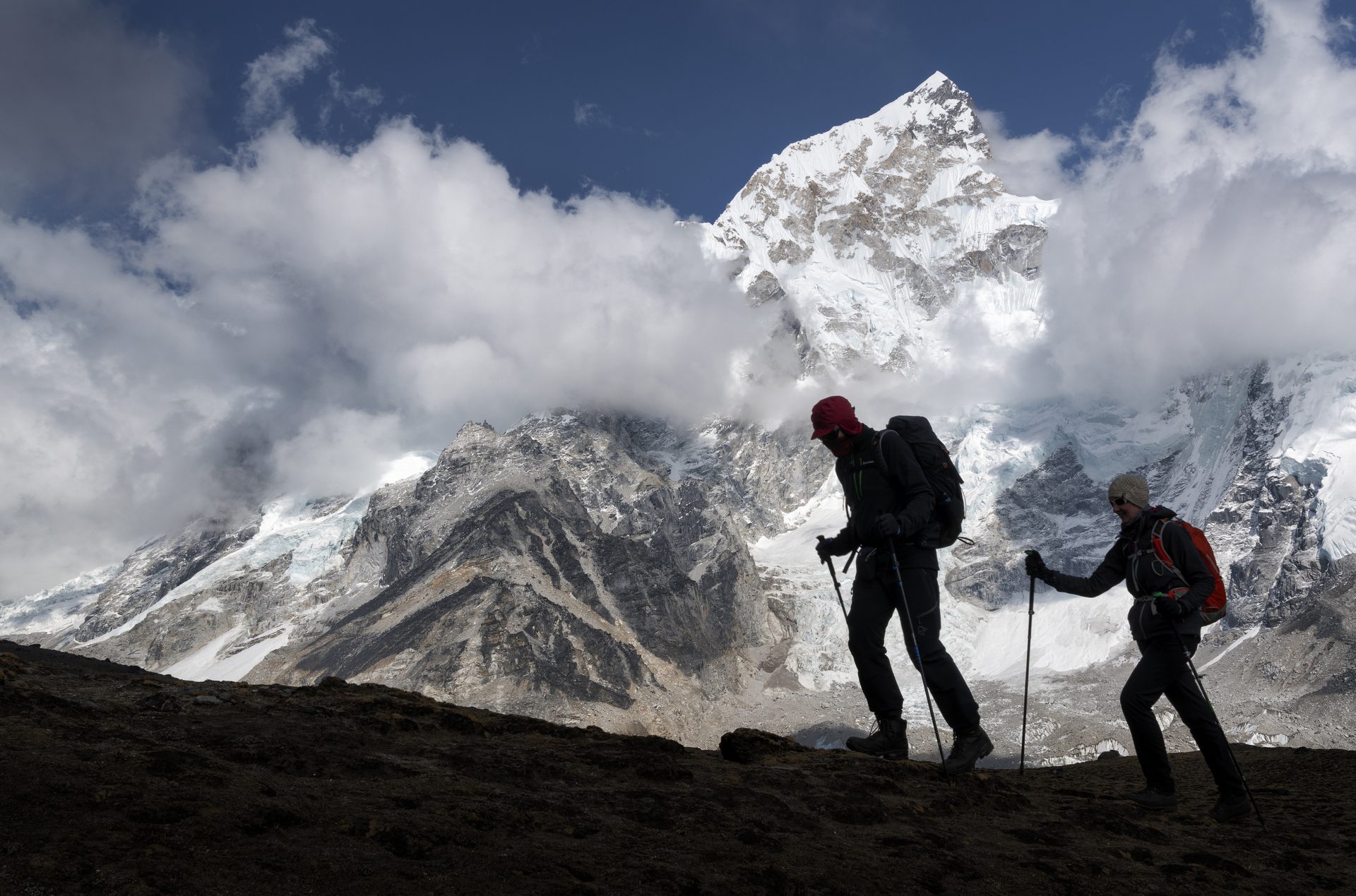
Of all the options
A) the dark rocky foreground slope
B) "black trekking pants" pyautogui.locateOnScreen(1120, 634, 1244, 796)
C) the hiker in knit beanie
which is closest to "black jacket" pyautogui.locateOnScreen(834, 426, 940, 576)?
the hiker in knit beanie

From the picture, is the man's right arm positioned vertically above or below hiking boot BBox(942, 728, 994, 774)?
above

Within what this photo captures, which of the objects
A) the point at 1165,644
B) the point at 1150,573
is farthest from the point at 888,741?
the point at 1150,573

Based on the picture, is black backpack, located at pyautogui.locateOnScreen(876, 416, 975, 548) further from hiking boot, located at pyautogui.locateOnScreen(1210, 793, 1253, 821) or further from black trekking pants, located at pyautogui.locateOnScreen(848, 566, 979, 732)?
hiking boot, located at pyautogui.locateOnScreen(1210, 793, 1253, 821)

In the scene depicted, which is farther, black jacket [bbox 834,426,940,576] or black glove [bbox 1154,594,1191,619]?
black glove [bbox 1154,594,1191,619]

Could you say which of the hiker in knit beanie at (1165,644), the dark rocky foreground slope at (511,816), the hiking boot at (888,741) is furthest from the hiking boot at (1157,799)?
the hiking boot at (888,741)

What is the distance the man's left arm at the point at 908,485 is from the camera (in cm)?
1002

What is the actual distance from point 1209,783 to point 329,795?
12.7m

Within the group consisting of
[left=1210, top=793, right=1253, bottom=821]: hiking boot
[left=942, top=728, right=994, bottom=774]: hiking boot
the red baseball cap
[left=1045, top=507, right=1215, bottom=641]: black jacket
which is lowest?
[left=1210, top=793, right=1253, bottom=821]: hiking boot

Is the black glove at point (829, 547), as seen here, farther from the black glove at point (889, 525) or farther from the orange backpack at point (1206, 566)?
the orange backpack at point (1206, 566)

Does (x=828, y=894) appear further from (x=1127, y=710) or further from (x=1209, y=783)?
(x=1209, y=783)

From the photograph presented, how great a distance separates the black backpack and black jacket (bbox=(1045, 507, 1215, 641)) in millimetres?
1454

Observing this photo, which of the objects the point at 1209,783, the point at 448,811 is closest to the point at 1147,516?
the point at 1209,783

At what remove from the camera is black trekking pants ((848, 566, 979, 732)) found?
1030 centimetres

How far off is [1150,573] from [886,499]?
3378mm
